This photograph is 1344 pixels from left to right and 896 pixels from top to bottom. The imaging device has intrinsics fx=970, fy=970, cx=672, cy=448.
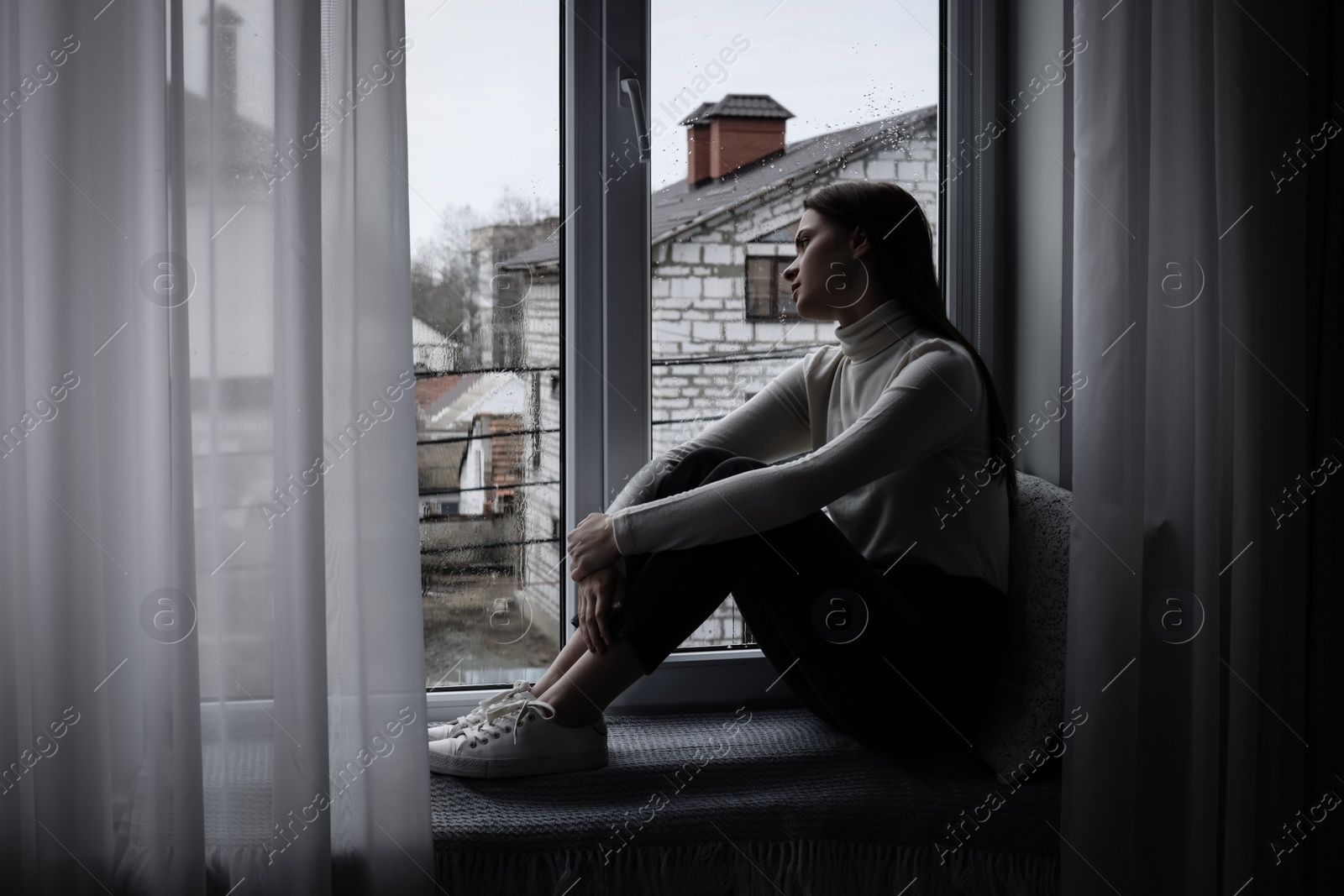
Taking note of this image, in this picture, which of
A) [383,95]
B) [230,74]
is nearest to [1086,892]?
[383,95]

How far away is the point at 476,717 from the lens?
4.47ft

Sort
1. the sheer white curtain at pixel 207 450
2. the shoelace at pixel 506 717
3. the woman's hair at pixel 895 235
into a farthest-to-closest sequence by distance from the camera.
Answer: the woman's hair at pixel 895 235 < the shoelace at pixel 506 717 < the sheer white curtain at pixel 207 450

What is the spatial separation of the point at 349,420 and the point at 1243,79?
44.9 inches

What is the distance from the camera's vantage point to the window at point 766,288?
163 cm

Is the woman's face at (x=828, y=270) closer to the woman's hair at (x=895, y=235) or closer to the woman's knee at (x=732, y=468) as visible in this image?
the woman's hair at (x=895, y=235)

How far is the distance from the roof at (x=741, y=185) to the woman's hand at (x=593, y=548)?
0.47m

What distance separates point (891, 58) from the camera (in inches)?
64.7

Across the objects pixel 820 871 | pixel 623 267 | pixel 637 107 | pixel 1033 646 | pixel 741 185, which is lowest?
pixel 820 871

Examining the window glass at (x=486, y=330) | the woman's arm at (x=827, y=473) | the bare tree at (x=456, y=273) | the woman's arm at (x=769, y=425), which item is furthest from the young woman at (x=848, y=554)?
the bare tree at (x=456, y=273)

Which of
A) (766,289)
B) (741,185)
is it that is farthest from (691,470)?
(741,185)

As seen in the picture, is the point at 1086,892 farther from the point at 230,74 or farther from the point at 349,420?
the point at 230,74

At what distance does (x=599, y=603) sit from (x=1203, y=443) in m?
0.80

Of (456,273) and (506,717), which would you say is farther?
(456,273)

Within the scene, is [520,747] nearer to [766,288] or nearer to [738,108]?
[766,288]
